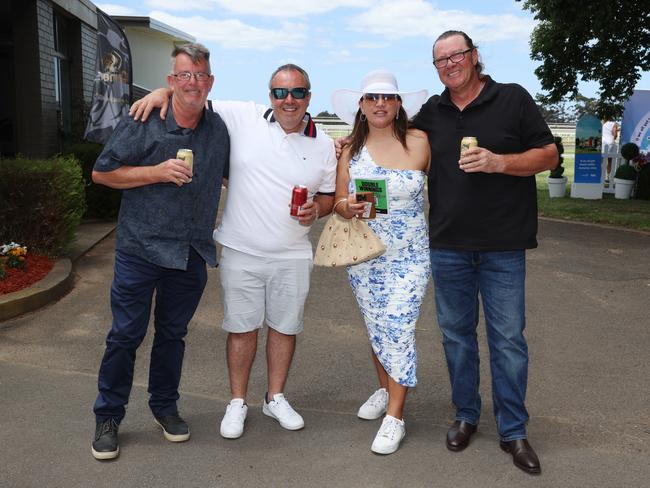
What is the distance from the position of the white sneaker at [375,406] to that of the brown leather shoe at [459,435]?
464 millimetres

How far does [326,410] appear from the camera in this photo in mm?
4480

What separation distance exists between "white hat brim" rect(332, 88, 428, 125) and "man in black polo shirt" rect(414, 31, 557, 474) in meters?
0.06

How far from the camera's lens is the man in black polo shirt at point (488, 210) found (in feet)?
11.9

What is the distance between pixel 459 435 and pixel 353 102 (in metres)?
1.93

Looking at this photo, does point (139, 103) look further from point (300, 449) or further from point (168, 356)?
point (300, 449)

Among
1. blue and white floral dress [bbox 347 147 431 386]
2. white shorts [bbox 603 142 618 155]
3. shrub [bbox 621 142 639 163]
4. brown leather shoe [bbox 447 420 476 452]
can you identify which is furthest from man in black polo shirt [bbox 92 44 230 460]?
white shorts [bbox 603 142 618 155]

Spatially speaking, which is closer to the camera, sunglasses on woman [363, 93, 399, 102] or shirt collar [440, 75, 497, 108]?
shirt collar [440, 75, 497, 108]

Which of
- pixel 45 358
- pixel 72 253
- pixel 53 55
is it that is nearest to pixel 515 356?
pixel 45 358

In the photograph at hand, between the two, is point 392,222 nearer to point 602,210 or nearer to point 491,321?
point 491,321

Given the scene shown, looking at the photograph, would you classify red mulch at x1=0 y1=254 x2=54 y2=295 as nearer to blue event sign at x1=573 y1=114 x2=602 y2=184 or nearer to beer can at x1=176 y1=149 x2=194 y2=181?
beer can at x1=176 y1=149 x2=194 y2=181

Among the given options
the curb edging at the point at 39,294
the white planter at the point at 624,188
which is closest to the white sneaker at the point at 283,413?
the curb edging at the point at 39,294

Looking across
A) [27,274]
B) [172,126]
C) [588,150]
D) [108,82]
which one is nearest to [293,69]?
[172,126]

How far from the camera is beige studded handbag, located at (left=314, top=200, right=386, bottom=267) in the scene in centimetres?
379

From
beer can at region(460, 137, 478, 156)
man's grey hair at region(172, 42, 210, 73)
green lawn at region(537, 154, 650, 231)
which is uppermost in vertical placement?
man's grey hair at region(172, 42, 210, 73)
